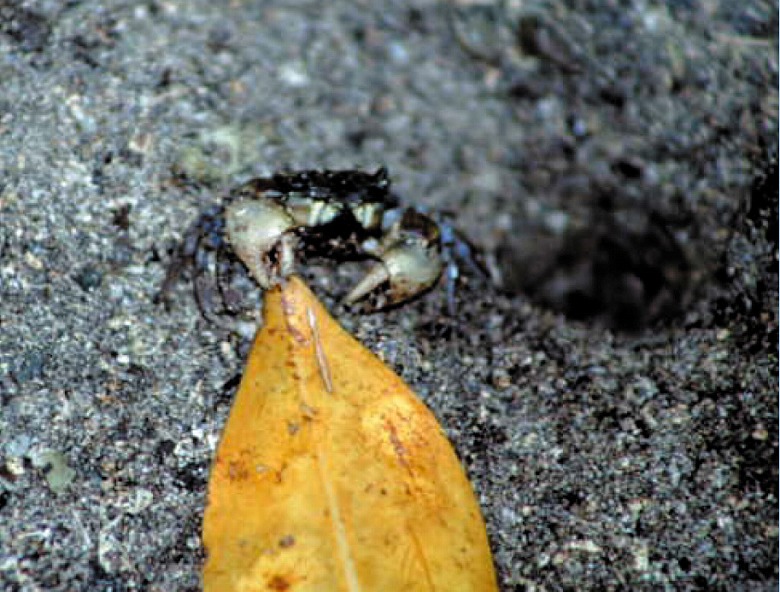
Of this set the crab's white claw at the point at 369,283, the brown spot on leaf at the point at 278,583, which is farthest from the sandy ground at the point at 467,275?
the brown spot on leaf at the point at 278,583

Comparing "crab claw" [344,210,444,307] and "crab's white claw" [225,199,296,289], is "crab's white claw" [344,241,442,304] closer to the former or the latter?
"crab claw" [344,210,444,307]

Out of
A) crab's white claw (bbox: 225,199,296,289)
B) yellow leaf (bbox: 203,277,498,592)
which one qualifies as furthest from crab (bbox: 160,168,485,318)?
yellow leaf (bbox: 203,277,498,592)

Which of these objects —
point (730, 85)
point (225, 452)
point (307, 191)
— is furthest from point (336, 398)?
point (730, 85)

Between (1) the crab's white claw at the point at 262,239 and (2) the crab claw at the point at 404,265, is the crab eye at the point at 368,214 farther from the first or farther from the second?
(1) the crab's white claw at the point at 262,239

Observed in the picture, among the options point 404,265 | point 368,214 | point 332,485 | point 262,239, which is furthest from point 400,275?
point 332,485

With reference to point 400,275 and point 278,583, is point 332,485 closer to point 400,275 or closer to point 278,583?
point 278,583

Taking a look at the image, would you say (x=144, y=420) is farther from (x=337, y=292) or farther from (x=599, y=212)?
(x=599, y=212)
